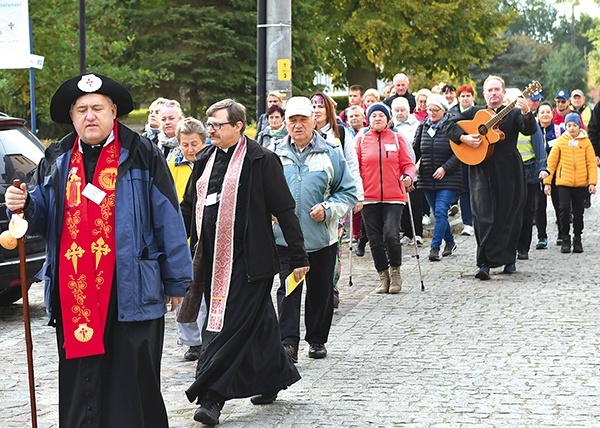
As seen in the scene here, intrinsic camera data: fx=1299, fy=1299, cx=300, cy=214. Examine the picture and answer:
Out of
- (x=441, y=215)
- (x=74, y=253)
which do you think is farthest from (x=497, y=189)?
(x=74, y=253)

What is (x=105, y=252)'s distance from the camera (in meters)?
5.67

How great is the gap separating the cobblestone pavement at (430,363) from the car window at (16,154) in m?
1.27

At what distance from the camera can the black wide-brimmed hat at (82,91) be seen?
18.8ft

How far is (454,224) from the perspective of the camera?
18.6 m

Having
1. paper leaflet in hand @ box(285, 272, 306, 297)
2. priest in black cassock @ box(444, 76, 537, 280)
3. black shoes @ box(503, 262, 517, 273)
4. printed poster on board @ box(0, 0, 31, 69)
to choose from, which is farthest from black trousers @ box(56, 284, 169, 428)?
printed poster on board @ box(0, 0, 31, 69)

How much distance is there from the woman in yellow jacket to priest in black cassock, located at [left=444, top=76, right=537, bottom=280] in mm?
2631

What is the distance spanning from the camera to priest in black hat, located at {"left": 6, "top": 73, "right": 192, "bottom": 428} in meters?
5.67

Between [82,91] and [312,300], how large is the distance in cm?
357

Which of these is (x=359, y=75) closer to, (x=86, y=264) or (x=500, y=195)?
(x=500, y=195)

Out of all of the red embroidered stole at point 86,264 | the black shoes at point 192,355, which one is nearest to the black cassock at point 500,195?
the black shoes at point 192,355

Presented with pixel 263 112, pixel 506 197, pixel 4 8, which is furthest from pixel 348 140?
pixel 4 8

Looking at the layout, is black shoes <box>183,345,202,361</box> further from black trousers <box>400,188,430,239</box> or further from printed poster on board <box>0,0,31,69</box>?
printed poster on board <box>0,0,31,69</box>

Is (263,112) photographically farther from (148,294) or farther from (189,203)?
(148,294)

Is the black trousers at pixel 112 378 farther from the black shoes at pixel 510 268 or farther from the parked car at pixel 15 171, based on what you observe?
the black shoes at pixel 510 268
